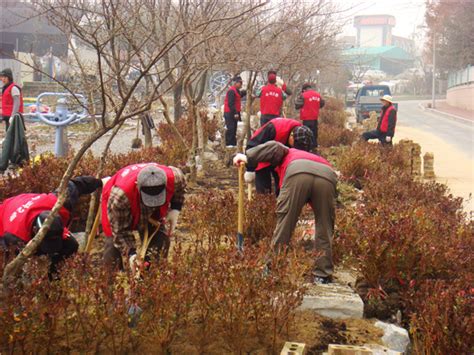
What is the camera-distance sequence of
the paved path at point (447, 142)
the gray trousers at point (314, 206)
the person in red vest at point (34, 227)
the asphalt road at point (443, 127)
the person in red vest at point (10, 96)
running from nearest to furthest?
the person in red vest at point (34, 227) < the gray trousers at point (314, 206) < the person in red vest at point (10, 96) < the paved path at point (447, 142) < the asphalt road at point (443, 127)

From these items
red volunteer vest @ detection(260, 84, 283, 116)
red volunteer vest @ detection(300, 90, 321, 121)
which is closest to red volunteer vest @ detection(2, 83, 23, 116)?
red volunteer vest @ detection(260, 84, 283, 116)

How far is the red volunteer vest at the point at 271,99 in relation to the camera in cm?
1174

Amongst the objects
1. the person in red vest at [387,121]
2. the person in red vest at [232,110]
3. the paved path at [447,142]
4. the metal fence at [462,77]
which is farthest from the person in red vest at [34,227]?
the metal fence at [462,77]

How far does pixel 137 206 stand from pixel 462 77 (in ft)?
Result: 136

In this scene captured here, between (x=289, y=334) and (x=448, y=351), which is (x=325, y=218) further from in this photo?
(x=448, y=351)

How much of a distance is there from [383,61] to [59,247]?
7868 centimetres

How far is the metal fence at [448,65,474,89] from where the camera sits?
39.0 metres

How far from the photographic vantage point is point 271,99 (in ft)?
38.7

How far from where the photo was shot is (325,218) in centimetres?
466

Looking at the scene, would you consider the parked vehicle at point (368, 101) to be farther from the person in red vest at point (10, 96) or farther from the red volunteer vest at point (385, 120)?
the person in red vest at point (10, 96)

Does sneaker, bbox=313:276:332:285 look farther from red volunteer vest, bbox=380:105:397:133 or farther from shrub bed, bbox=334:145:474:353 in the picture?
red volunteer vest, bbox=380:105:397:133

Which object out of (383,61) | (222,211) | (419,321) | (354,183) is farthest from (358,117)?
(383,61)

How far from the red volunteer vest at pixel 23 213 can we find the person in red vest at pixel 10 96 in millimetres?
5956

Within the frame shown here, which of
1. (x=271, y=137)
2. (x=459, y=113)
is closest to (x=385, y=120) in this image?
(x=271, y=137)
